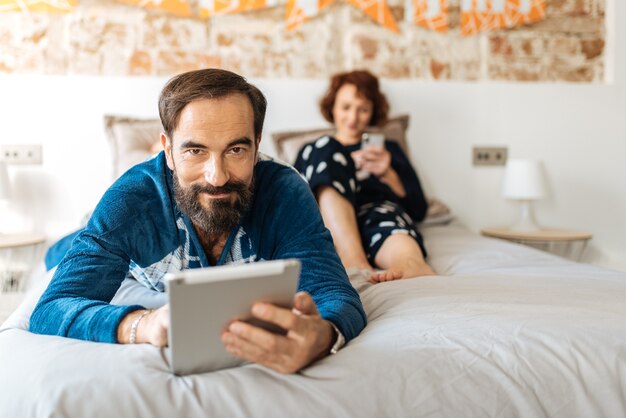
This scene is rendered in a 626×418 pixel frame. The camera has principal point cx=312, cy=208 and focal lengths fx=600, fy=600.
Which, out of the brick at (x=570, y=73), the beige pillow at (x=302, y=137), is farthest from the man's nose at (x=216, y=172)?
the brick at (x=570, y=73)

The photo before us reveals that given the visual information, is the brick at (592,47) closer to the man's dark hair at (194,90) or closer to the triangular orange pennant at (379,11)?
the triangular orange pennant at (379,11)

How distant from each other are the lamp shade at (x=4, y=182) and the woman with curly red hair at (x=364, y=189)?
124cm

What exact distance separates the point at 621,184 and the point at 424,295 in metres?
2.21

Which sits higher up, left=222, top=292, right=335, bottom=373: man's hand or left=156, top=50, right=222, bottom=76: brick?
left=156, top=50, right=222, bottom=76: brick

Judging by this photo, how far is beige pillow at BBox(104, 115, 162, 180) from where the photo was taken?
90.5 inches

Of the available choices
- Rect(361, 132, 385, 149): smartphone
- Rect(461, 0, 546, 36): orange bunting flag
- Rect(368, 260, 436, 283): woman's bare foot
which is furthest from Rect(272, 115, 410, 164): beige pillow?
Rect(368, 260, 436, 283): woman's bare foot

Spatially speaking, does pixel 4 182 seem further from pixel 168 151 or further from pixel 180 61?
pixel 168 151

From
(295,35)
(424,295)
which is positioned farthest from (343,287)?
(295,35)

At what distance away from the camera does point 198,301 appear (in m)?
0.74

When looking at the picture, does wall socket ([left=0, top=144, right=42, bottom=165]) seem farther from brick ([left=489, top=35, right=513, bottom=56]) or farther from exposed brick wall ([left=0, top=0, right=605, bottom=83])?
brick ([left=489, top=35, right=513, bottom=56])

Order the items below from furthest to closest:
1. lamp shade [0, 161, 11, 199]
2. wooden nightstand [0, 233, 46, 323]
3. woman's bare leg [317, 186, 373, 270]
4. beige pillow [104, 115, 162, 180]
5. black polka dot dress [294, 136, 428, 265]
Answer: wooden nightstand [0, 233, 46, 323] < lamp shade [0, 161, 11, 199] < beige pillow [104, 115, 162, 180] < black polka dot dress [294, 136, 428, 265] < woman's bare leg [317, 186, 373, 270]

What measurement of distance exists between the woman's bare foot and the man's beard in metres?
0.50

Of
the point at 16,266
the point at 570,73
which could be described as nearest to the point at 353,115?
the point at 570,73

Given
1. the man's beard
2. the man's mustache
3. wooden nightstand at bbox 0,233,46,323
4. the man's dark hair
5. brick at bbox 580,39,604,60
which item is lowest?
wooden nightstand at bbox 0,233,46,323
